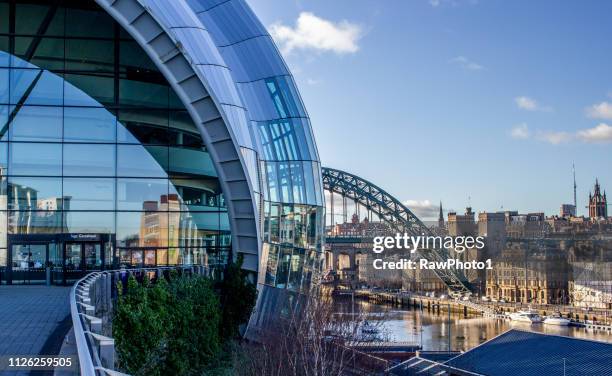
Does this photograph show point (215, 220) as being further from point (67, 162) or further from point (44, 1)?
point (44, 1)

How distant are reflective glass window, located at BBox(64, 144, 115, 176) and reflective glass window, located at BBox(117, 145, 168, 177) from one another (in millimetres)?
324

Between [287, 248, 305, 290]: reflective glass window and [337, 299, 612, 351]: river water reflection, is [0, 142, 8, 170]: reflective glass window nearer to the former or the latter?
[287, 248, 305, 290]: reflective glass window

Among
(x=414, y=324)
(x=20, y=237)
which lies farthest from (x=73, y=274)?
(x=414, y=324)

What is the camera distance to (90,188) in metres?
30.4

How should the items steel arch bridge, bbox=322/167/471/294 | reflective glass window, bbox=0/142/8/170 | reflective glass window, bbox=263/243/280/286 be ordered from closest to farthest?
reflective glass window, bbox=263/243/280/286 < reflective glass window, bbox=0/142/8/170 < steel arch bridge, bbox=322/167/471/294

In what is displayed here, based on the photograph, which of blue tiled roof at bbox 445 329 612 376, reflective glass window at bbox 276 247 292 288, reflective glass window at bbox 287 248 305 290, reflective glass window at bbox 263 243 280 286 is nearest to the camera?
reflective glass window at bbox 263 243 280 286

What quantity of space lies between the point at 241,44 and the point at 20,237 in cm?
1051

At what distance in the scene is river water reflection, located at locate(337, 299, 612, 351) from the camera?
100 meters

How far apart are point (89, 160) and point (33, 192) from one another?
2.27 metres

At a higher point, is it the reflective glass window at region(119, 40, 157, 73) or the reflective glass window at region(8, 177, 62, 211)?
the reflective glass window at region(119, 40, 157, 73)

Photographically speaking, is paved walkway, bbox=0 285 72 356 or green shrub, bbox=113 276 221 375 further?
green shrub, bbox=113 276 221 375

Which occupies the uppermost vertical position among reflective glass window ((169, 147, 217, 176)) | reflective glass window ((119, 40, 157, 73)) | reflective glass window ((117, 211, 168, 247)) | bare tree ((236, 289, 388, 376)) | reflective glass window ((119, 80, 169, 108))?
reflective glass window ((119, 40, 157, 73))

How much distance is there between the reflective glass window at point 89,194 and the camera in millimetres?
30344

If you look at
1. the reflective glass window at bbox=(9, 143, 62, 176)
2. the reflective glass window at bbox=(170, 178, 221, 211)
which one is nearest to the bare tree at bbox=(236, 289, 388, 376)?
the reflective glass window at bbox=(170, 178, 221, 211)
